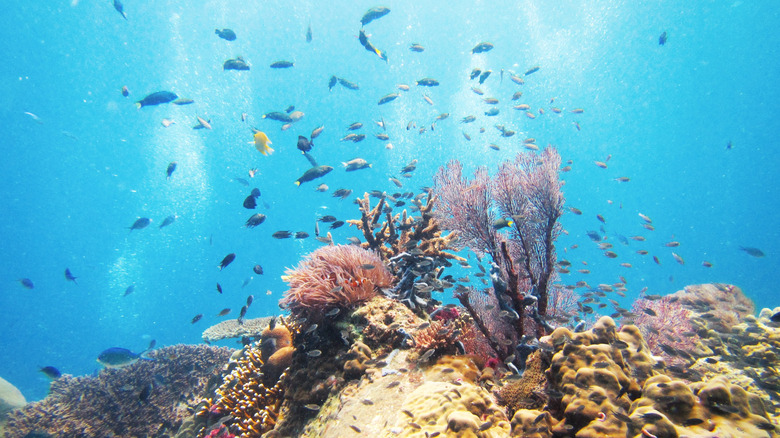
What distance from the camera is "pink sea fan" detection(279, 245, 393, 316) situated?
4469 mm

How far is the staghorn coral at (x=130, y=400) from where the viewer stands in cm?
758

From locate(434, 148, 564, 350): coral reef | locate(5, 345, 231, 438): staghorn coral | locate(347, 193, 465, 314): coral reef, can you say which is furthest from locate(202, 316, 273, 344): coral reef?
locate(434, 148, 564, 350): coral reef

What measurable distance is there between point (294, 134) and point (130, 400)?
192ft

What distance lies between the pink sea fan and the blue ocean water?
40.2 m

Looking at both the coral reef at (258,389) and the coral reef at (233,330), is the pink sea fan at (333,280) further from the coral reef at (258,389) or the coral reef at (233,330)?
the coral reef at (233,330)

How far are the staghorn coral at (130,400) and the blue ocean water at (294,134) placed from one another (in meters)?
39.4

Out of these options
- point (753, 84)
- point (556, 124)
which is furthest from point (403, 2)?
point (753, 84)

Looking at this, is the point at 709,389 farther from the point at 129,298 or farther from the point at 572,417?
the point at 129,298

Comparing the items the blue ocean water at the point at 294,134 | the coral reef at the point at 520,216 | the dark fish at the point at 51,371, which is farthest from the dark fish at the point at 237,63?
the blue ocean water at the point at 294,134

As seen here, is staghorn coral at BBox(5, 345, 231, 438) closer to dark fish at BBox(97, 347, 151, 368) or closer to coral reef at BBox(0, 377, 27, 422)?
dark fish at BBox(97, 347, 151, 368)

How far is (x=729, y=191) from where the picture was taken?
90.7 meters

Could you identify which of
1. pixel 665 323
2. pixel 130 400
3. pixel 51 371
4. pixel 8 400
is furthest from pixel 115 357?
pixel 665 323

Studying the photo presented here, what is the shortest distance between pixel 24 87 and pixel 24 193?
91.7ft

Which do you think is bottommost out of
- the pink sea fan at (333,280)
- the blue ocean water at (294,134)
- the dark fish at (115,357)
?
the dark fish at (115,357)
